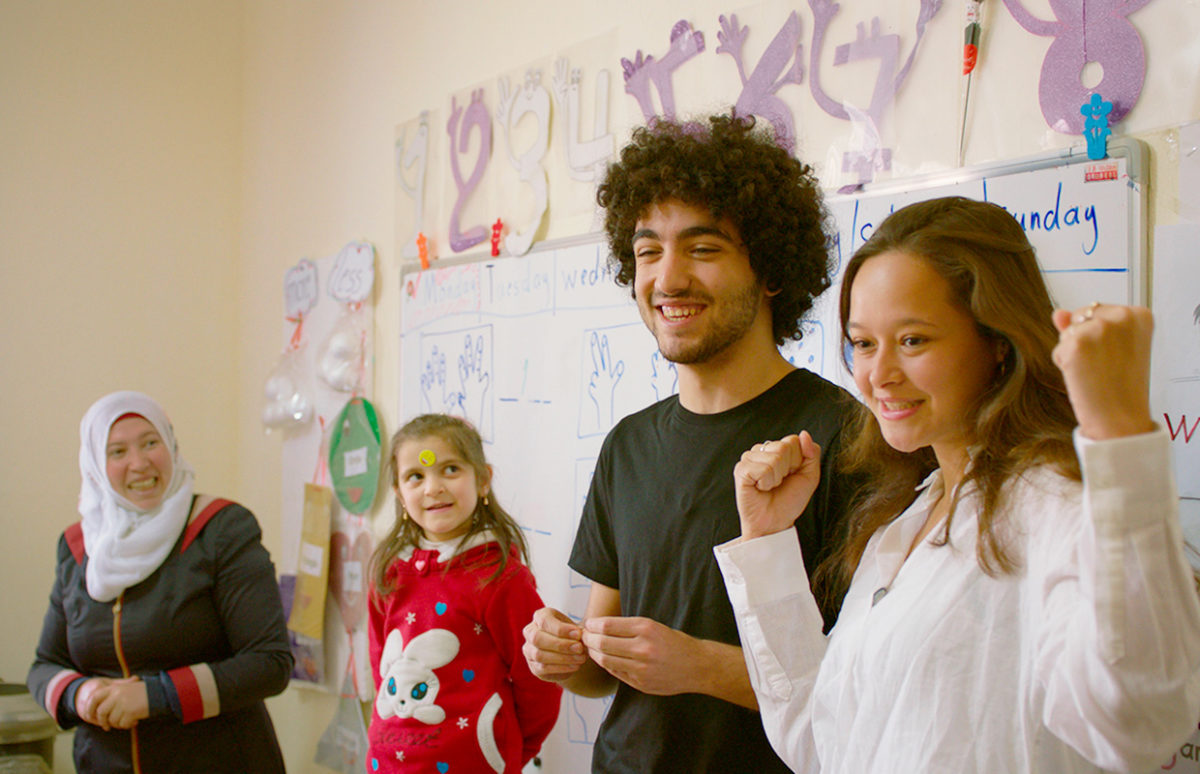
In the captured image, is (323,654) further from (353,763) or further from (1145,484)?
(1145,484)

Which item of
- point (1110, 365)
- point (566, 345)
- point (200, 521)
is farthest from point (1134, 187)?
point (200, 521)

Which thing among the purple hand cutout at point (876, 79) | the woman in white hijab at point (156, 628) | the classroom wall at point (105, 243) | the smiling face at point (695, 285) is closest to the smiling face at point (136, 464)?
the woman in white hijab at point (156, 628)

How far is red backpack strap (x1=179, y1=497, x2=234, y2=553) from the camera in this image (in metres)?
2.07

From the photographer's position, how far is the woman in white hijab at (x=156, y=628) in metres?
1.93

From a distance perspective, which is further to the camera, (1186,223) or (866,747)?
(1186,223)

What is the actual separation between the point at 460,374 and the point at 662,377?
2.49ft

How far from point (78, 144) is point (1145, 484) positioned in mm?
3390

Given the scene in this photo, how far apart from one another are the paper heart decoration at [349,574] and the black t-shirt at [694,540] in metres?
1.55

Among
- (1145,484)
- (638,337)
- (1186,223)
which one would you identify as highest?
(1186,223)

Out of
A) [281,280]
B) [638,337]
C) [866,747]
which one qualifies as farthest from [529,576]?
[281,280]

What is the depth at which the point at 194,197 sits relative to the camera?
3340 millimetres

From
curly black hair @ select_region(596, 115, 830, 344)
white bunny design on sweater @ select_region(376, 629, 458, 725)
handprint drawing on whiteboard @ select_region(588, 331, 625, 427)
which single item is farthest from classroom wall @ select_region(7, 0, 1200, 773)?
white bunny design on sweater @ select_region(376, 629, 458, 725)

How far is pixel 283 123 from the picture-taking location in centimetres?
326

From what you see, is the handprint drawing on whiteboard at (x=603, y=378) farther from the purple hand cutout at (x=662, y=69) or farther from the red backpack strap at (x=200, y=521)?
the red backpack strap at (x=200, y=521)
